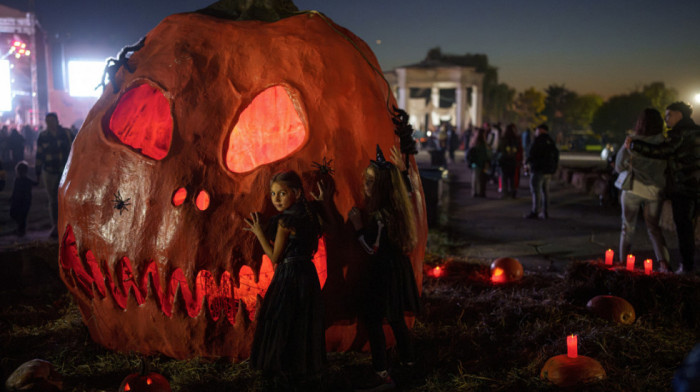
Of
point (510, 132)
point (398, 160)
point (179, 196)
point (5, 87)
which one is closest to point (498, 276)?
point (398, 160)

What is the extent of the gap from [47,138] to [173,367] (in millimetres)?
5648

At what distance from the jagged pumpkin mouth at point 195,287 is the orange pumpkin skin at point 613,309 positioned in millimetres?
2841

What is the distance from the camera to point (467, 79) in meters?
51.9

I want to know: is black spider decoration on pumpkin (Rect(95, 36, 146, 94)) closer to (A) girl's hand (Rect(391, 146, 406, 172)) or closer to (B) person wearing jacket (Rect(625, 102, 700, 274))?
(A) girl's hand (Rect(391, 146, 406, 172))

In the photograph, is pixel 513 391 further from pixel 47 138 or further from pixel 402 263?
pixel 47 138

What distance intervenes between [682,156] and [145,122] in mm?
5989

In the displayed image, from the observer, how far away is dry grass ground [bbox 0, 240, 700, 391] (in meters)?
3.64

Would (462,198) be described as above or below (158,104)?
below

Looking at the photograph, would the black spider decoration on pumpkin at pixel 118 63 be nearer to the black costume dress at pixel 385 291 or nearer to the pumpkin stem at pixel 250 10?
the pumpkin stem at pixel 250 10

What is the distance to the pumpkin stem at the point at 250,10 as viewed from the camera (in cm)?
440

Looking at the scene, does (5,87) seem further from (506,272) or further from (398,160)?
(398,160)

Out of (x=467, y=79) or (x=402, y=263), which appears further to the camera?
(x=467, y=79)

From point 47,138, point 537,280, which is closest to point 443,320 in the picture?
point 537,280

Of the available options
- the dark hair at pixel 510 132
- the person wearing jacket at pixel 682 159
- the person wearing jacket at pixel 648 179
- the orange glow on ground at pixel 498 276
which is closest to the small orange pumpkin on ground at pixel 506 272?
the orange glow on ground at pixel 498 276
